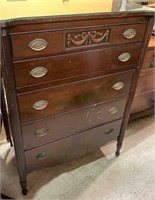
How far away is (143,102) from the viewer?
1896 mm

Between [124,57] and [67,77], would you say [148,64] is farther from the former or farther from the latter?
[67,77]

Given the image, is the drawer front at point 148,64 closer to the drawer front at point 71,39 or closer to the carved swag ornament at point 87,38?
the drawer front at point 71,39

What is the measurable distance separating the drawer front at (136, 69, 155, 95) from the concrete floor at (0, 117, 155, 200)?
1.65 feet

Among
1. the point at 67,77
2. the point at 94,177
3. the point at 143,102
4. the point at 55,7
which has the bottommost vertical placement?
the point at 94,177

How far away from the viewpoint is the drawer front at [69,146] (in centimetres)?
123

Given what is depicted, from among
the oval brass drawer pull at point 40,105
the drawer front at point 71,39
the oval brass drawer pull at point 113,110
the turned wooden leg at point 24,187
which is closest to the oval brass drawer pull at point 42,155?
the turned wooden leg at point 24,187

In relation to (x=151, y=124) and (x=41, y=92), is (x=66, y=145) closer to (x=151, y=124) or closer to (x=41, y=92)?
(x=41, y=92)

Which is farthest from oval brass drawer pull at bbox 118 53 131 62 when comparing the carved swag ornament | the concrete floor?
the concrete floor

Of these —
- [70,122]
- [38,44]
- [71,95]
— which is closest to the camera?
[38,44]

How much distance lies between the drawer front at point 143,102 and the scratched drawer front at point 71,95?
0.62 m

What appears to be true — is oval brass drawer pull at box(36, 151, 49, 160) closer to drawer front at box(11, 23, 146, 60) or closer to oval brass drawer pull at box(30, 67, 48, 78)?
oval brass drawer pull at box(30, 67, 48, 78)

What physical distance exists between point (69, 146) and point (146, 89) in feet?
3.00

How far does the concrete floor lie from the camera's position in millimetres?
1372

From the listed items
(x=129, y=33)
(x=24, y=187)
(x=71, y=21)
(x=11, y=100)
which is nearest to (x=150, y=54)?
(x=129, y=33)
